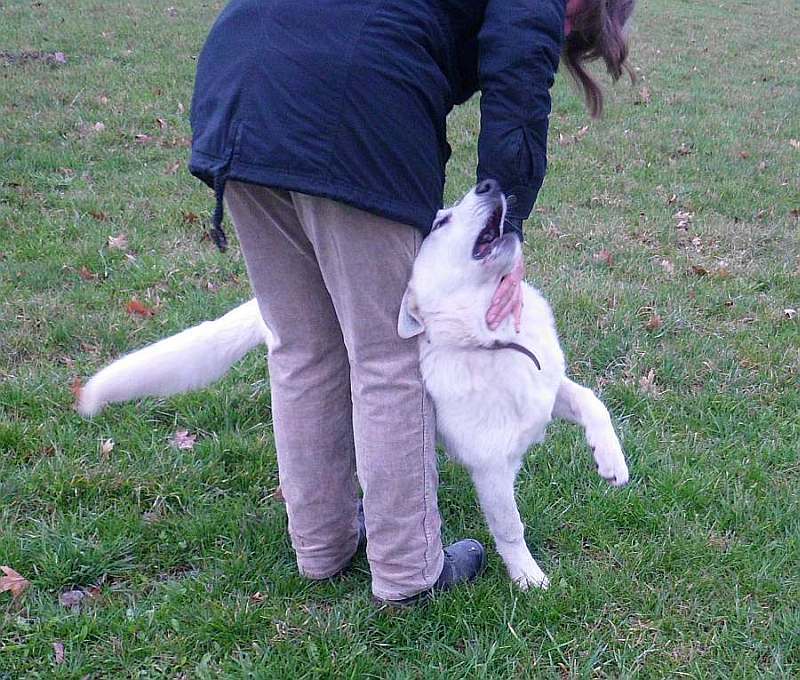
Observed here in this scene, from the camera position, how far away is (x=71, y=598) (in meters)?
2.59

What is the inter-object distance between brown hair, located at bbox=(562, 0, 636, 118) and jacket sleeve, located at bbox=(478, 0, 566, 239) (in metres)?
0.33

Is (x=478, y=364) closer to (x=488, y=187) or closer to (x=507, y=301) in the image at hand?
(x=507, y=301)

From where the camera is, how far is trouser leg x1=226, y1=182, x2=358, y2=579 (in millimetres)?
2193

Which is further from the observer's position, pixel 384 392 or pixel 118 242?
pixel 118 242

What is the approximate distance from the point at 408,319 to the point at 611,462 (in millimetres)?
874

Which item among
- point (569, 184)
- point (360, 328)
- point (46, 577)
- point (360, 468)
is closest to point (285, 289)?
point (360, 328)

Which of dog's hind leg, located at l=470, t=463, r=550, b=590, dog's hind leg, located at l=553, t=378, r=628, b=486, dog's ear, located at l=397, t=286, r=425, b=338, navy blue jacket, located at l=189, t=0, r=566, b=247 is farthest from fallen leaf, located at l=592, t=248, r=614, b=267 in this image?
navy blue jacket, located at l=189, t=0, r=566, b=247

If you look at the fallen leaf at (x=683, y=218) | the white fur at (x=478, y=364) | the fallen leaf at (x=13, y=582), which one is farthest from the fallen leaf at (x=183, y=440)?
the fallen leaf at (x=683, y=218)

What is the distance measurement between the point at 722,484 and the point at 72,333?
3.02m

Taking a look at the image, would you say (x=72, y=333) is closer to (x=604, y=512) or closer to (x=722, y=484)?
(x=604, y=512)

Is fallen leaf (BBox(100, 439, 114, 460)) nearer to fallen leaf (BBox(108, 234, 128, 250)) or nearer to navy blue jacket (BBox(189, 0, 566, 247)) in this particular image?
navy blue jacket (BBox(189, 0, 566, 247))

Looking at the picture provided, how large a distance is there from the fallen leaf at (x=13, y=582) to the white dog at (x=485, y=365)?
701 millimetres

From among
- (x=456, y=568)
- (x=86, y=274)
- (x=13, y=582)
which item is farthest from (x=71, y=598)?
(x=86, y=274)

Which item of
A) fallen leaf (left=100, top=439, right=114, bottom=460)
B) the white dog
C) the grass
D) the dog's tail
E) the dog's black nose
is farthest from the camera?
fallen leaf (left=100, top=439, right=114, bottom=460)
